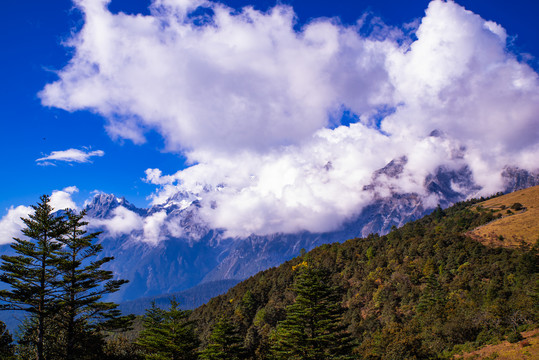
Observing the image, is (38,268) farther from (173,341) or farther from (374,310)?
(374,310)

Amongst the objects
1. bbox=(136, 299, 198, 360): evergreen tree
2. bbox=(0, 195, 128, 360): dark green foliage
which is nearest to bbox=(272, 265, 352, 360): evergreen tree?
bbox=(136, 299, 198, 360): evergreen tree

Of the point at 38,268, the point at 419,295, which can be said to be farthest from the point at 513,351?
the point at 38,268

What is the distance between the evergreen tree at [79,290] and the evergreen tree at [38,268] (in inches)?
29.6

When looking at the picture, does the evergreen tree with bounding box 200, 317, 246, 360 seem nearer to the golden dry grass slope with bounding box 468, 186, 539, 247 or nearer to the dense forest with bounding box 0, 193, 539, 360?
the dense forest with bounding box 0, 193, 539, 360

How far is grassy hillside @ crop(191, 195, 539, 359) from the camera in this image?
51.0 meters

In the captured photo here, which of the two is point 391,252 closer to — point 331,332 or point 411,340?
point 411,340

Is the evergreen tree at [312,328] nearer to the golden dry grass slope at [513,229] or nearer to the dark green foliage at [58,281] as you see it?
the dark green foliage at [58,281]

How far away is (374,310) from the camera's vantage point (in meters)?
89.1

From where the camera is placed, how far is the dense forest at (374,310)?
33438 millimetres

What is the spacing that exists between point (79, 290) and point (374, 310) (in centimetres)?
8544

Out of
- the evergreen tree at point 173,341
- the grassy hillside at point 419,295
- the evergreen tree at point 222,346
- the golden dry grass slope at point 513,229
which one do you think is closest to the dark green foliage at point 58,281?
the evergreen tree at point 173,341

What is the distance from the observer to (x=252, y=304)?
117875 millimetres

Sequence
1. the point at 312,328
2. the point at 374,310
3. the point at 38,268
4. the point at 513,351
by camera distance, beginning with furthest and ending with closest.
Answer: the point at 374,310, the point at 513,351, the point at 312,328, the point at 38,268

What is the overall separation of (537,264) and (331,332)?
2540 inches
